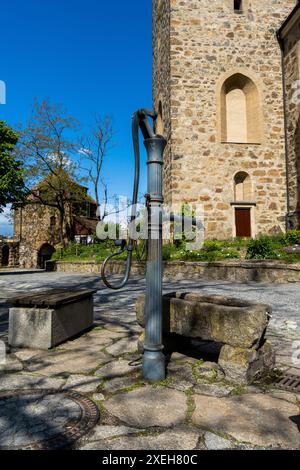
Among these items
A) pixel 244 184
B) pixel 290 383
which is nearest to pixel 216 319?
pixel 290 383

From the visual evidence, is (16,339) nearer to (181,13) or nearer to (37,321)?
(37,321)

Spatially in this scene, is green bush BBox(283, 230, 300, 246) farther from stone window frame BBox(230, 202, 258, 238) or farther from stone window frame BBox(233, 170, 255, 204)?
stone window frame BBox(233, 170, 255, 204)

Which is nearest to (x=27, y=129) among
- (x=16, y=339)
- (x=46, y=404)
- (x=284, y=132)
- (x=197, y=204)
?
(x=197, y=204)

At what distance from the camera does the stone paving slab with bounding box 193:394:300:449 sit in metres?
1.85

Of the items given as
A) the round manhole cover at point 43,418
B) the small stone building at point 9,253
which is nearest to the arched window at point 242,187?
the round manhole cover at point 43,418

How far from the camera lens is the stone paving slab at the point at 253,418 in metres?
1.85

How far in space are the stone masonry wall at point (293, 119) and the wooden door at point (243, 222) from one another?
1.78 m

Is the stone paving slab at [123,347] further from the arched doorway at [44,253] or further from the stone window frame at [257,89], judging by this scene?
the arched doorway at [44,253]

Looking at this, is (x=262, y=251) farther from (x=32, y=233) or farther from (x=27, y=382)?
(x=32, y=233)

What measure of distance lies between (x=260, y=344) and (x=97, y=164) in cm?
2448

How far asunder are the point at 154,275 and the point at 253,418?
1.18 meters

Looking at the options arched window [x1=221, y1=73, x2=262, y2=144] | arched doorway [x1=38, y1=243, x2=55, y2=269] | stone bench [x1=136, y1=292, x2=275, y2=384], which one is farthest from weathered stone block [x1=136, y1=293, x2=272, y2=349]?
arched doorway [x1=38, y1=243, x2=55, y2=269]

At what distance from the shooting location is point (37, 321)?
355 centimetres

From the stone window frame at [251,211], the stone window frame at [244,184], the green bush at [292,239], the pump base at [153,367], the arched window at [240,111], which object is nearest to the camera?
the pump base at [153,367]
